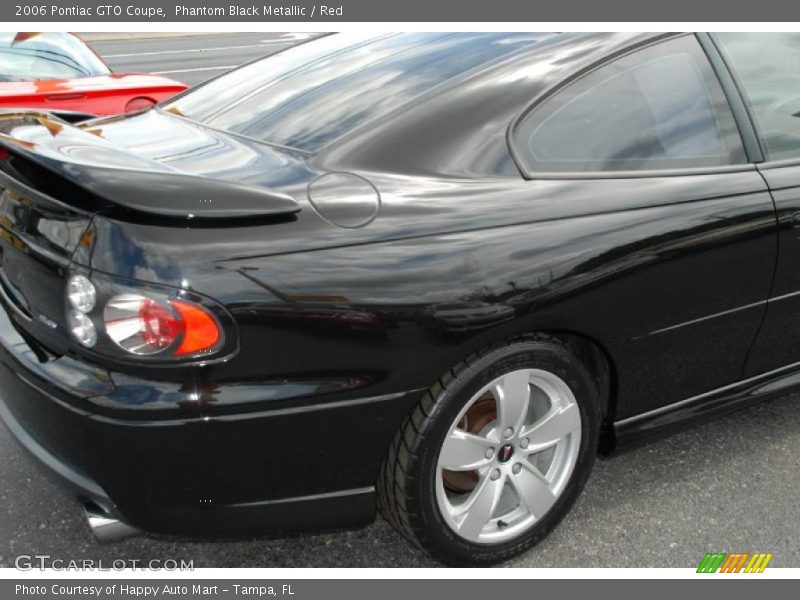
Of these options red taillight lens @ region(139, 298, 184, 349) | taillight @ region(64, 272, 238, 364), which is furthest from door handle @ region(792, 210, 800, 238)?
red taillight lens @ region(139, 298, 184, 349)

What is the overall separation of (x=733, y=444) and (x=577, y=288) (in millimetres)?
1328

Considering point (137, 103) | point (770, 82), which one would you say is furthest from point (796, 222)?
point (137, 103)

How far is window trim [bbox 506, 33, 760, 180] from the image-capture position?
2369mm

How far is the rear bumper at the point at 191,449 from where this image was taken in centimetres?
194

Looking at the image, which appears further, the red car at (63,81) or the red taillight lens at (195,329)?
the red car at (63,81)

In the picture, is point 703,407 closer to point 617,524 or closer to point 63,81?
point 617,524

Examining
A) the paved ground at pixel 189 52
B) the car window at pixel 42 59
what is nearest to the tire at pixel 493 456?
the car window at pixel 42 59

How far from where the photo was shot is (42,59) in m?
5.89

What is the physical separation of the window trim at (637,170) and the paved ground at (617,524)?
109 cm

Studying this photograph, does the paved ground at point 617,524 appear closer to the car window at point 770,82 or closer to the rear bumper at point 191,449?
the rear bumper at point 191,449

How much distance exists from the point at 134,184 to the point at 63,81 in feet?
13.5

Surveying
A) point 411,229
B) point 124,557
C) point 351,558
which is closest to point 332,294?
point 411,229

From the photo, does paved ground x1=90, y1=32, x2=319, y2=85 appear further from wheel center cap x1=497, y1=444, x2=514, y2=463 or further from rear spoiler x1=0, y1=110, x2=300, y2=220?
wheel center cap x1=497, y1=444, x2=514, y2=463

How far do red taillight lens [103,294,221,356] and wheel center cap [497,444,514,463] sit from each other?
0.93 meters
